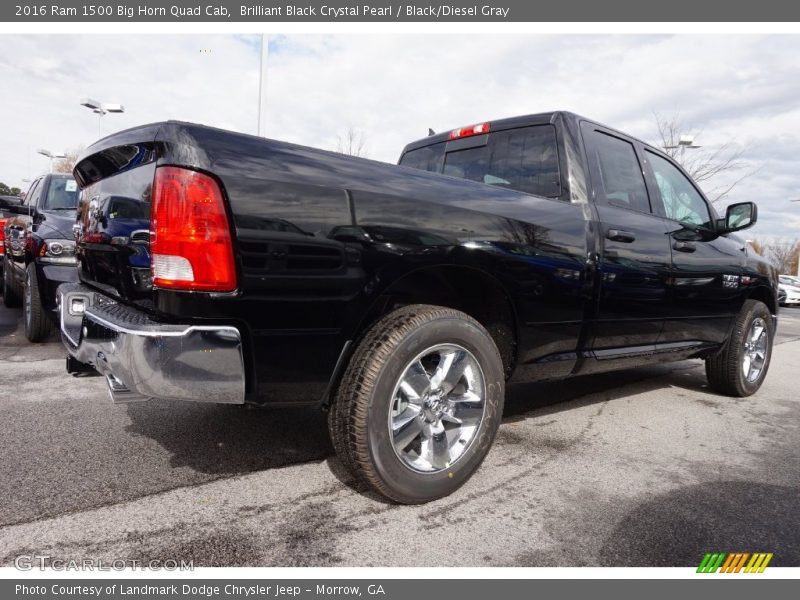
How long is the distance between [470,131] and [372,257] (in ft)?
6.38

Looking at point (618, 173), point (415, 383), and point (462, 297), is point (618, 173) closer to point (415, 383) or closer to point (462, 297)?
point (462, 297)

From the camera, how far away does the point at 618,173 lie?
339 cm

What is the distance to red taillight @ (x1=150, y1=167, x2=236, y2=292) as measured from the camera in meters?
1.81

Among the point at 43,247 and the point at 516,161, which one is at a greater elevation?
the point at 516,161

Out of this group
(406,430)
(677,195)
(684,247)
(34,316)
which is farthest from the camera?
(34,316)

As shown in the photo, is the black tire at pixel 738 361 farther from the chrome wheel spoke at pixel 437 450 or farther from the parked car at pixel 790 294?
the parked car at pixel 790 294

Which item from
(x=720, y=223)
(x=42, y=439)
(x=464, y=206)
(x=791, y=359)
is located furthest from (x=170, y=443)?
(x=791, y=359)

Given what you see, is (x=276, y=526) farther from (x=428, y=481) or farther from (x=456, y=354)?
(x=456, y=354)

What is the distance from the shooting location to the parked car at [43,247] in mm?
4633

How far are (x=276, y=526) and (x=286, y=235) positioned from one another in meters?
1.11

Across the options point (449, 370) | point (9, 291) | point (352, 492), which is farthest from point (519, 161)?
point (9, 291)

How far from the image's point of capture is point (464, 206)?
2.40 meters

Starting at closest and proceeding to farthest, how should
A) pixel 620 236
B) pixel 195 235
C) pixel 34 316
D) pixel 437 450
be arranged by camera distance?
pixel 195 235
pixel 437 450
pixel 620 236
pixel 34 316

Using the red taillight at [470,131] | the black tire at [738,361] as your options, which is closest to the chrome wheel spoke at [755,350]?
the black tire at [738,361]
